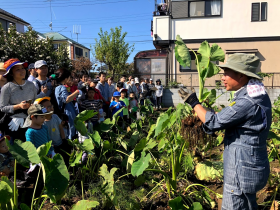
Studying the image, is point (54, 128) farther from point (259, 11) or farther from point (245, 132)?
point (259, 11)

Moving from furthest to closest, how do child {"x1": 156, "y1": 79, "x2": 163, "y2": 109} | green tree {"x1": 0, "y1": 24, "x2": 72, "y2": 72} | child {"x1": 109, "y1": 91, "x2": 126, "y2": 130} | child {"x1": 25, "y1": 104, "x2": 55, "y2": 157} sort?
child {"x1": 156, "y1": 79, "x2": 163, "y2": 109} < green tree {"x1": 0, "y1": 24, "x2": 72, "y2": 72} < child {"x1": 109, "y1": 91, "x2": 126, "y2": 130} < child {"x1": 25, "y1": 104, "x2": 55, "y2": 157}

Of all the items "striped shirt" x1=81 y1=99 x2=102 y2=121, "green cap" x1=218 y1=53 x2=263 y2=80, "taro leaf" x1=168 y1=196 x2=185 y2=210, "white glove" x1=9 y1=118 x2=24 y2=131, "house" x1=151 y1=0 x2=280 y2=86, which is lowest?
"taro leaf" x1=168 y1=196 x2=185 y2=210

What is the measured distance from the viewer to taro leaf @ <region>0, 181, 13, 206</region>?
1.82 metres

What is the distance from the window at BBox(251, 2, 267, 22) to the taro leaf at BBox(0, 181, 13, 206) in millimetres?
14474

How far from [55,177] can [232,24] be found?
1368 cm

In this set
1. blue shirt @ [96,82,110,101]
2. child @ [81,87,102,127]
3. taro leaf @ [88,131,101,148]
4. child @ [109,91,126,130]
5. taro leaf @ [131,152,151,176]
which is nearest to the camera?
taro leaf @ [131,152,151,176]

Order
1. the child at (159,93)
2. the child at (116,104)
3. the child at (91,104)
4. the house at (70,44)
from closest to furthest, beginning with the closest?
1. the child at (91,104)
2. the child at (116,104)
3. the child at (159,93)
4. the house at (70,44)

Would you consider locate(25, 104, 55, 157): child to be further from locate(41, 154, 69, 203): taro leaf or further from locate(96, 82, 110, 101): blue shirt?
locate(96, 82, 110, 101): blue shirt

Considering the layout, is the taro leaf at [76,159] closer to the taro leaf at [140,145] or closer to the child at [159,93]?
the taro leaf at [140,145]

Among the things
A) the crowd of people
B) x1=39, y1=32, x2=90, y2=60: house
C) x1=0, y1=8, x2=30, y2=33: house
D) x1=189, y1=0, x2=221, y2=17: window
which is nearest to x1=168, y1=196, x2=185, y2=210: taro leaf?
the crowd of people

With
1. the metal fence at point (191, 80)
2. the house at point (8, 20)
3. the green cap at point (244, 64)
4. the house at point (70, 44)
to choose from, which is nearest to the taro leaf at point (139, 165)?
the green cap at point (244, 64)

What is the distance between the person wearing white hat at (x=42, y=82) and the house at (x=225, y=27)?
382 inches

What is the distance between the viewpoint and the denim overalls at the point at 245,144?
1.63m

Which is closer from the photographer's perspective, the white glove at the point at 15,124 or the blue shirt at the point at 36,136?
the blue shirt at the point at 36,136
